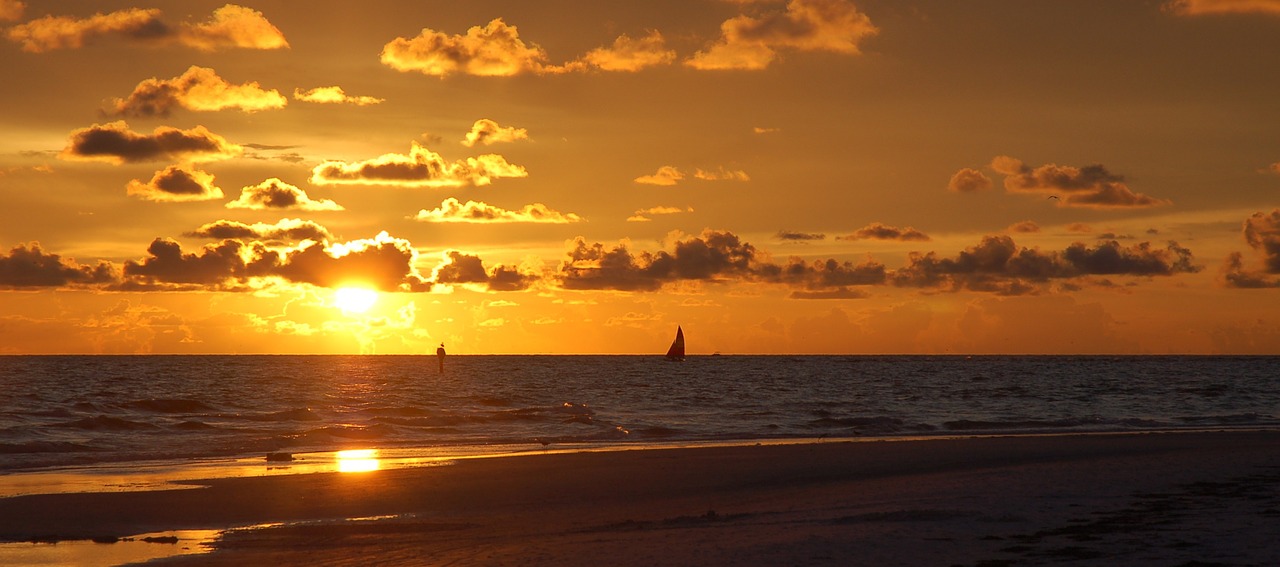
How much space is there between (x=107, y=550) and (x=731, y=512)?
30.9 feet

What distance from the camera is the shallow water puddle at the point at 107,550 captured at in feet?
49.9

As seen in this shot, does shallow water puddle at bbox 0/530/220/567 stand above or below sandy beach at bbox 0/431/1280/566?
below

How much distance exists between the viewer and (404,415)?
55.7 meters

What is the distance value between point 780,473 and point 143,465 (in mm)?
17036

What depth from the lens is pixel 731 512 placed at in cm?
1878

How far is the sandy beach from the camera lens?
1429 centimetres

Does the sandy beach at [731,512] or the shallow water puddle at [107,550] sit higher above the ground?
the sandy beach at [731,512]

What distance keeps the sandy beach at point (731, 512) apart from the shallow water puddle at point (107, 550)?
1.59 ft

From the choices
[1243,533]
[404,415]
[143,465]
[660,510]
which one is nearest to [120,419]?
[404,415]

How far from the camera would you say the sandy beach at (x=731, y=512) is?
1429 cm

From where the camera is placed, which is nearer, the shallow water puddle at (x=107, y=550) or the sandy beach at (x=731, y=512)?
the sandy beach at (x=731, y=512)

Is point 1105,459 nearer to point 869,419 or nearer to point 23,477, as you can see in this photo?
point 869,419

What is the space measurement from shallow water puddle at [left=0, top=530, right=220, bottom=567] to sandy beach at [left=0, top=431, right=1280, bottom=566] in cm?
49

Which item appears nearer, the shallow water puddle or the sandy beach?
the sandy beach
